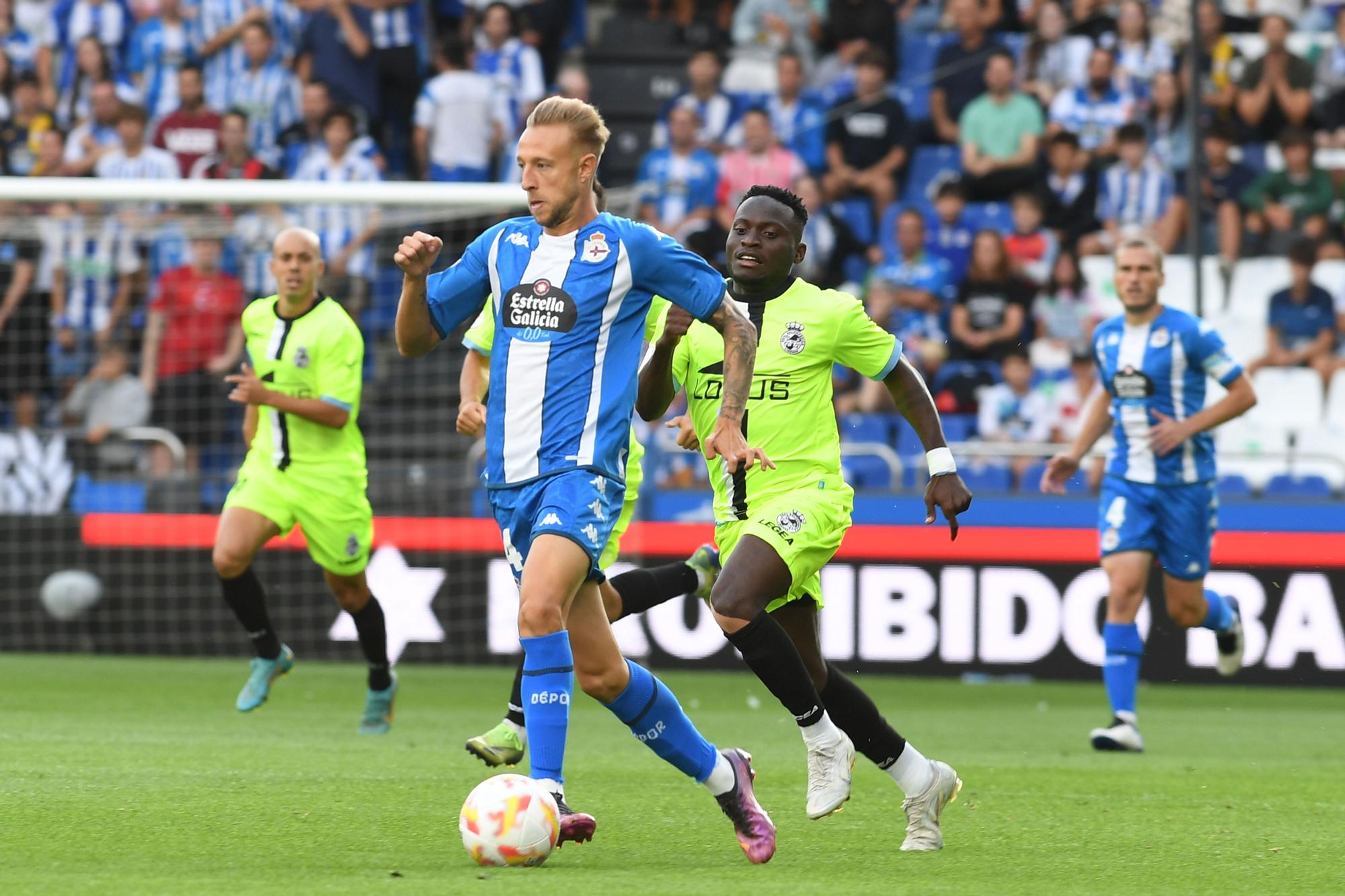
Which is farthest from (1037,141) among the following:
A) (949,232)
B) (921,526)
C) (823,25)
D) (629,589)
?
(629,589)

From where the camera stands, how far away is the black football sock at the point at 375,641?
9367mm

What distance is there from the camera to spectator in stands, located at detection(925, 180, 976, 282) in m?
15.4

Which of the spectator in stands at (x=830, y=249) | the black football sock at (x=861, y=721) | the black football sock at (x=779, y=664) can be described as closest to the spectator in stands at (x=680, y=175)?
the spectator in stands at (x=830, y=249)

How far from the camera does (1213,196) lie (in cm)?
1536

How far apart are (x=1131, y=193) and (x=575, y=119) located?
1084cm

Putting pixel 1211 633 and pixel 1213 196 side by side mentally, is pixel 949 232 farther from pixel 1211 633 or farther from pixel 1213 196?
pixel 1211 633

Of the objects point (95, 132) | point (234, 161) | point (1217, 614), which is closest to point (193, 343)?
point (234, 161)

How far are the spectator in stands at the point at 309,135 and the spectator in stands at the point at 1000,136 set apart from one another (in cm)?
484

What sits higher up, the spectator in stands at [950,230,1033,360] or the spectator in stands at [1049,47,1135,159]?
the spectator in stands at [1049,47,1135,159]

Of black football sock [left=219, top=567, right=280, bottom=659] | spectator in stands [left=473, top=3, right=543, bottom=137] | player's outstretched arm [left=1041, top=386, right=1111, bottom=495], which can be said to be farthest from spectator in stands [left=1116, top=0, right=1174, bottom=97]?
black football sock [left=219, top=567, right=280, bottom=659]

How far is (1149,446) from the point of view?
959cm

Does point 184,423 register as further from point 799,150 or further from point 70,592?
point 799,150

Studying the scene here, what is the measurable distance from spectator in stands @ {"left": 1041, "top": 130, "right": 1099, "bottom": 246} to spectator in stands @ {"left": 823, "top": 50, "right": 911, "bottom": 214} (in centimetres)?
123

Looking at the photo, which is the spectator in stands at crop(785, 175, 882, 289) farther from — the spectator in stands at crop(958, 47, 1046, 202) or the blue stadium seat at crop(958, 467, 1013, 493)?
the blue stadium seat at crop(958, 467, 1013, 493)
